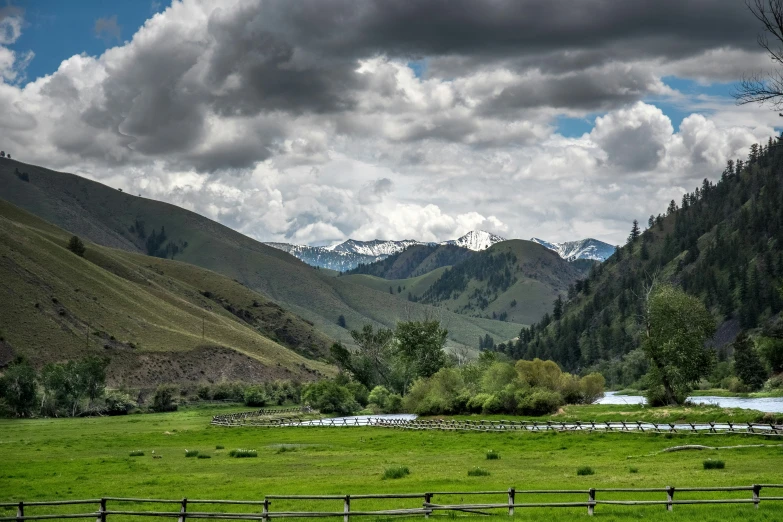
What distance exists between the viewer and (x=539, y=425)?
292ft

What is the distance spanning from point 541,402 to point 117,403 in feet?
301

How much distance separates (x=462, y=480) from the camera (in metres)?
41.9

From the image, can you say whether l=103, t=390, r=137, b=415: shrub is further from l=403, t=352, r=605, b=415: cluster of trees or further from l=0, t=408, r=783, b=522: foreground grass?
l=0, t=408, r=783, b=522: foreground grass

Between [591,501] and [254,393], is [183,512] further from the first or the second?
[254,393]

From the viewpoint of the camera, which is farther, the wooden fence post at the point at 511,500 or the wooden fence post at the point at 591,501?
the wooden fence post at the point at 511,500

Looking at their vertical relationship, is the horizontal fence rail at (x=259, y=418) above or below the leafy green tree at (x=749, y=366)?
below

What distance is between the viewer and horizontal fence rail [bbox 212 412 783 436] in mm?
64000

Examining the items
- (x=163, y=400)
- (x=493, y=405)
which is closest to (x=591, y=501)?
(x=493, y=405)

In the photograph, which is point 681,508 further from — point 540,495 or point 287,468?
point 287,468

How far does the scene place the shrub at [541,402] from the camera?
Answer: 110250 millimetres

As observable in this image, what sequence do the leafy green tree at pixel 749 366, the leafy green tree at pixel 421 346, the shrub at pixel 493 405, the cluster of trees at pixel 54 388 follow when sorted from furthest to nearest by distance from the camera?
the leafy green tree at pixel 749 366, the leafy green tree at pixel 421 346, the cluster of trees at pixel 54 388, the shrub at pixel 493 405

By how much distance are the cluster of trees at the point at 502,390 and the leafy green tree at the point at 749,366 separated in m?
41.9

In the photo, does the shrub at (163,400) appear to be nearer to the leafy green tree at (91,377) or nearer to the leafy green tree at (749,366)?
the leafy green tree at (91,377)

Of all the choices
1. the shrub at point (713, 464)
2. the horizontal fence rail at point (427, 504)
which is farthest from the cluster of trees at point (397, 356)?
the horizontal fence rail at point (427, 504)
